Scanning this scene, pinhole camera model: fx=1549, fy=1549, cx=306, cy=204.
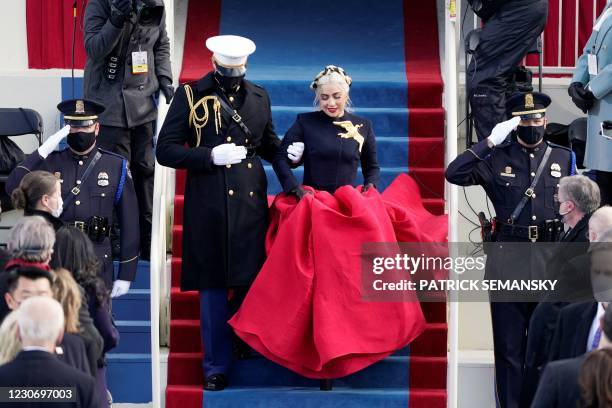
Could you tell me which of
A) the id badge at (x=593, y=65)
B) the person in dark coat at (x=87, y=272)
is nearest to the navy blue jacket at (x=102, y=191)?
the person in dark coat at (x=87, y=272)

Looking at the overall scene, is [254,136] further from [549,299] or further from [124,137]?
[549,299]

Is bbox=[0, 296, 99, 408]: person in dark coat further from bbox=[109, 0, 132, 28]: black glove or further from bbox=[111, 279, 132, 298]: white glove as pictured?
bbox=[109, 0, 132, 28]: black glove

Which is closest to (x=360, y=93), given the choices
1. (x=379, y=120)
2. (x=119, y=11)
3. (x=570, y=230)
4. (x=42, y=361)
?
(x=379, y=120)

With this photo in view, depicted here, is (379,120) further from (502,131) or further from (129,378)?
(129,378)

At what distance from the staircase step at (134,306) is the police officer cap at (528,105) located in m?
2.41

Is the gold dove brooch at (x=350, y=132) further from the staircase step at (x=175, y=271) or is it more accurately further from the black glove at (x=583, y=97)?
the black glove at (x=583, y=97)

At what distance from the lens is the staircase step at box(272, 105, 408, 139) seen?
9.57 m

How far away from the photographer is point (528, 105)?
8.00m

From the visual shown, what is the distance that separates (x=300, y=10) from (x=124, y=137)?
2.59 metres

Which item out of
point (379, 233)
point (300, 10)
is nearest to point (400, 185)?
point (379, 233)

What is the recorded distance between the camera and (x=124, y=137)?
354 inches

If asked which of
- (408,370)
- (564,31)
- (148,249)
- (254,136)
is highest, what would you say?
(564,31)

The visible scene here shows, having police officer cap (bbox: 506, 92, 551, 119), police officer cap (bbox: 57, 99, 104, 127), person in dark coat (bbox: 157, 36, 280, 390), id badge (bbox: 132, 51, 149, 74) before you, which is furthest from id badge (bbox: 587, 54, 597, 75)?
police officer cap (bbox: 57, 99, 104, 127)

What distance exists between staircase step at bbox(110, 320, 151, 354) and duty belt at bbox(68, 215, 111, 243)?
2.91 feet
